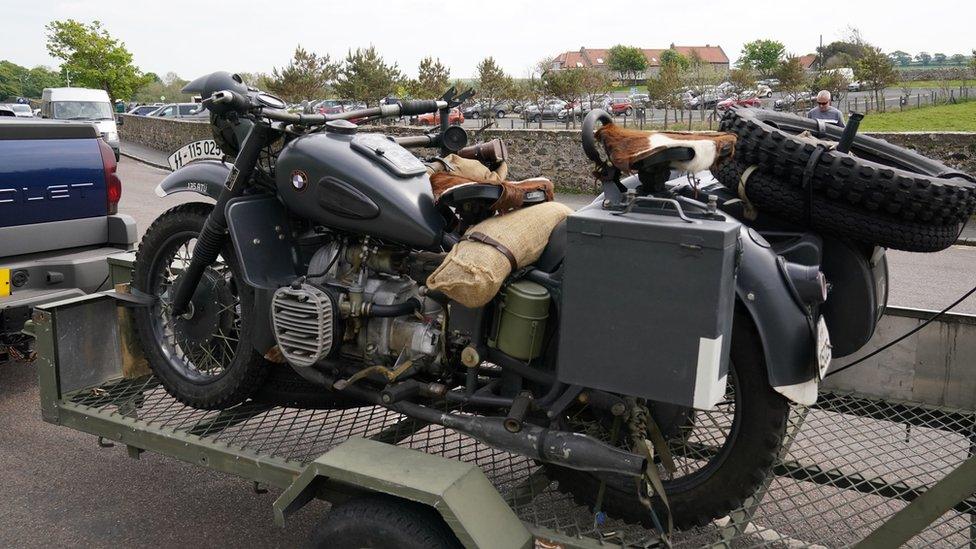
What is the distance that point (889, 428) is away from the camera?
150 inches

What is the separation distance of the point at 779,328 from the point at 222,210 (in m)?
2.29

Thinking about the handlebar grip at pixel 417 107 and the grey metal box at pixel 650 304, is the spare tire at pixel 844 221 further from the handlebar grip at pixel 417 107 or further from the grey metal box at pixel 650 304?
the handlebar grip at pixel 417 107

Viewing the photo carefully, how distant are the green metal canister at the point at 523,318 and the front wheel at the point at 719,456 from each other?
399mm

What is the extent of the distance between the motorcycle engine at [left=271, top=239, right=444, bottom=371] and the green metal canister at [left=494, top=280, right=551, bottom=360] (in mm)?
302

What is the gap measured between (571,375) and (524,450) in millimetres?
405

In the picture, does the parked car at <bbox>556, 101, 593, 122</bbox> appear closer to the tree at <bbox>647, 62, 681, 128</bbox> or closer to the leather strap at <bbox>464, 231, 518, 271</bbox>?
the tree at <bbox>647, 62, 681, 128</bbox>

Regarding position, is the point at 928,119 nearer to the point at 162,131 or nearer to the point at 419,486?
the point at 162,131

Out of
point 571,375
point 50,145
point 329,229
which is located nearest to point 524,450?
point 571,375

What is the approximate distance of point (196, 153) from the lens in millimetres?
4168

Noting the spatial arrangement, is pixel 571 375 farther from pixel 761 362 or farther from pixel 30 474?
pixel 30 474

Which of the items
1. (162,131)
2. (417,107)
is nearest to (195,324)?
(417,107)

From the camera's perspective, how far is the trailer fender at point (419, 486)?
2.64m

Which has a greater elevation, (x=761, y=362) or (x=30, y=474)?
(x=761, y=362)

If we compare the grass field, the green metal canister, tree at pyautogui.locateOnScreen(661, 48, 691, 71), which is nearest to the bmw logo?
the green metal canister
